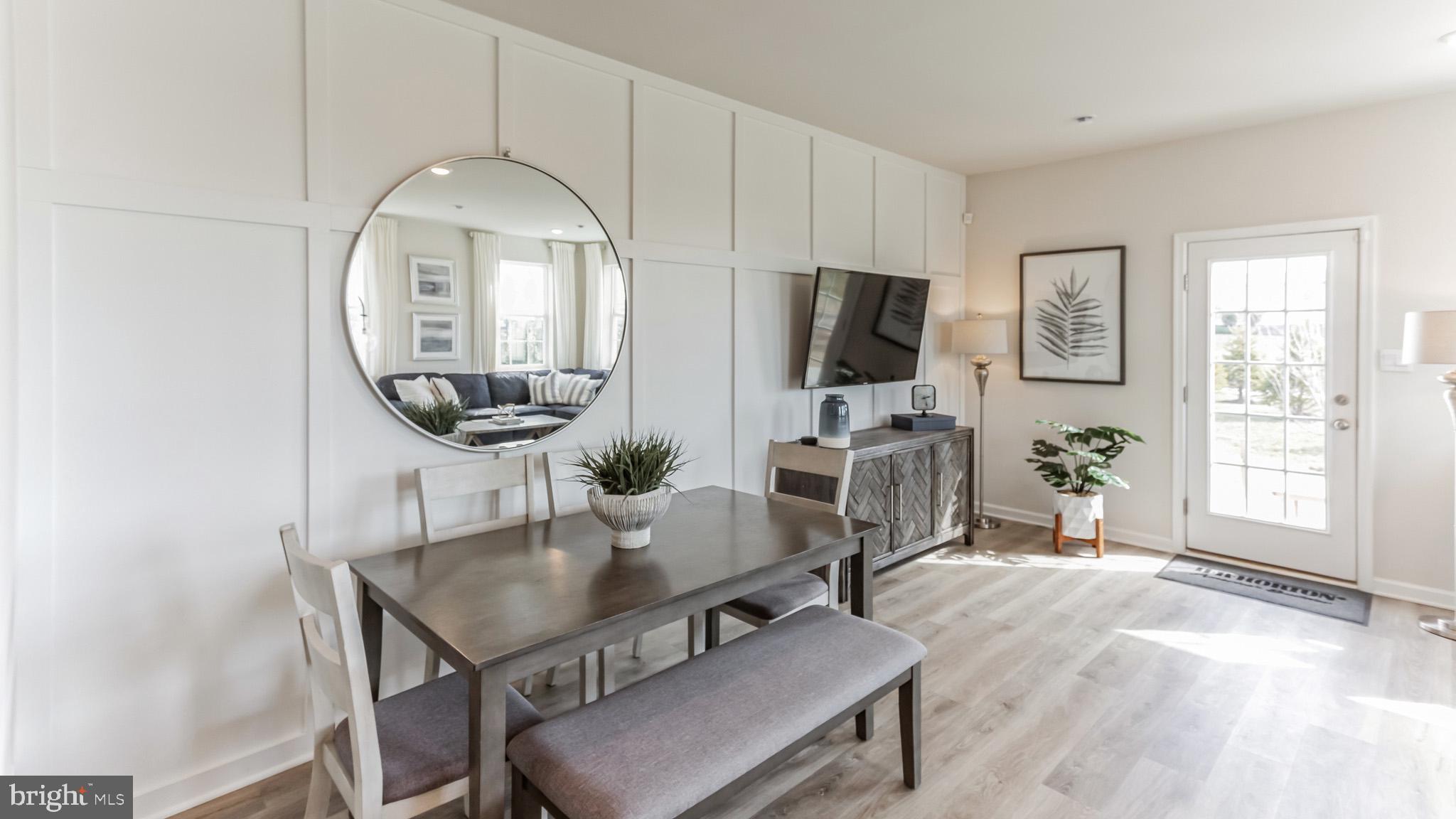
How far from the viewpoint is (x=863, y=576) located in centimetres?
239

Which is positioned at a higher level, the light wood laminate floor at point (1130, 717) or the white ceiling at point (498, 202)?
the white ceiling at point (498, 202)

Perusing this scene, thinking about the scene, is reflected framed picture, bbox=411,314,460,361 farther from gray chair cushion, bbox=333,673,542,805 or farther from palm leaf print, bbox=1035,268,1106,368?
palm leaf print, bbox=1035,268,1106,368

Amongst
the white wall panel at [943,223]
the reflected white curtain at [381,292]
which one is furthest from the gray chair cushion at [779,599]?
the white wall panel at [943,223]

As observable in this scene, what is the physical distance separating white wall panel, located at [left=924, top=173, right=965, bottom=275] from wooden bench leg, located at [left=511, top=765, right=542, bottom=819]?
172 inches

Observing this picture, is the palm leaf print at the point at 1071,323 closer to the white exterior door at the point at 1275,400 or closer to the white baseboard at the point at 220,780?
the white exterior door at the point at 1275,400

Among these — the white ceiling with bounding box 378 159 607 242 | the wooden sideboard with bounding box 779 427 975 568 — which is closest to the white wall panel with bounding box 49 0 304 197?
the white ceiling with bounding box 378 159 607 242

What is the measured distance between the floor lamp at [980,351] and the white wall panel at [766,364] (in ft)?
4.78

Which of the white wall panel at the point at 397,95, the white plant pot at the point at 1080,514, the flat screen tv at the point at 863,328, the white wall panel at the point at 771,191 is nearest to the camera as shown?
the white wall panel at the point at 397,95

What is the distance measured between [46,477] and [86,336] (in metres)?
0.40

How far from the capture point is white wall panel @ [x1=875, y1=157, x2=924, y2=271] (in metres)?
4.58

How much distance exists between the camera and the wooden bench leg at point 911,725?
213 centimetres

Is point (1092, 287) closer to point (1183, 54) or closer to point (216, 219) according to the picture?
point (1183, 54)

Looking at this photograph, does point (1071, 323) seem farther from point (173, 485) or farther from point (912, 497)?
point (173, 485)

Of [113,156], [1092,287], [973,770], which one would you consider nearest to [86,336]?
[113,156]
